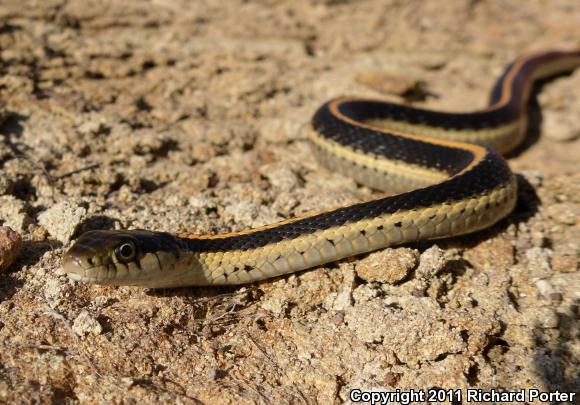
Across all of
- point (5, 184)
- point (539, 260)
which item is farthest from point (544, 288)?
point (5, 184)

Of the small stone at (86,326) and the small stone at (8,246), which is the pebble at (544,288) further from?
the small stone at (8,246)

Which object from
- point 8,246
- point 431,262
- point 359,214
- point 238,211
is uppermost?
point 8,246

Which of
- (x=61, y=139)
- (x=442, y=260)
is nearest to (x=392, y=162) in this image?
(x=442, y=260)

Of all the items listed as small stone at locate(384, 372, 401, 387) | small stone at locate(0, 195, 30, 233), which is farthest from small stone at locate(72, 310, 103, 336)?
small stone at locate(384, 372, 401, 387)

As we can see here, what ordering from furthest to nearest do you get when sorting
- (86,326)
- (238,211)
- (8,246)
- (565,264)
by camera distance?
1. (238,211)
2. (565,264)
3. (8,246)
4. (86,326)

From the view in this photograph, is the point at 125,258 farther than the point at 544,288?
No

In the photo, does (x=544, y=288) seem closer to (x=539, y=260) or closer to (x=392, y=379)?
(x=539, y=260)
